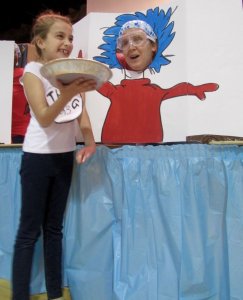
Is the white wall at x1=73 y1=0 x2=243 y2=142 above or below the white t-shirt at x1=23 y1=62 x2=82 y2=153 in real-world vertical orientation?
above

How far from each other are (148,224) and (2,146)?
53 cm

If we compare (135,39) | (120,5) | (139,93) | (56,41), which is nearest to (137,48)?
(135,39)

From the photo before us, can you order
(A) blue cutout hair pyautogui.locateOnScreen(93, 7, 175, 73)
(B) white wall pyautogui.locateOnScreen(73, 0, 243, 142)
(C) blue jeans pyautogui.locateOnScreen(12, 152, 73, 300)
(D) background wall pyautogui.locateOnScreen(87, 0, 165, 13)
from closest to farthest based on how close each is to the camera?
1. (C) blue jeans pyautogui.locateOnScreen(12, 152, 73, 300)
2. (B) white wall pyautogui.locateOnScreen(73, 0, 243, 142)
3. (A) blue cutout hair pyautogui.locateOnScreen(93, 7, 175, 73)
4. (D) background wall pyautogui.locateOnScreen(87, 0, 165, 13)

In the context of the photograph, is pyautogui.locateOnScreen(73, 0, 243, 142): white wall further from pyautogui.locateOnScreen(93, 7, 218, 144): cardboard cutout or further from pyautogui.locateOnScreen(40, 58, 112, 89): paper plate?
pyautogui.locateOnScreen(40, 58, 112, 89): paper plate

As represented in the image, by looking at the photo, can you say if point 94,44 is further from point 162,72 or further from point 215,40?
point 215,40

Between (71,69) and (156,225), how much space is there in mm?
498

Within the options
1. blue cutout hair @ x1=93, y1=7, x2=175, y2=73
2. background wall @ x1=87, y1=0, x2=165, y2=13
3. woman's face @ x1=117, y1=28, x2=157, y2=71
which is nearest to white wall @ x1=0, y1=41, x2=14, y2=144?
blue cutout hair @ x1=93, y1=7, x2=175, y2=73

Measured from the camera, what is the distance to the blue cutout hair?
1.36 m

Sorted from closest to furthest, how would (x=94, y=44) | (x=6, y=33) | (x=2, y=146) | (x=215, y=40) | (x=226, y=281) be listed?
(x=226, y=281)
(x=2, y=146)
(x=215, y=40)
(x=94, y=44)
(x=6, y=33)

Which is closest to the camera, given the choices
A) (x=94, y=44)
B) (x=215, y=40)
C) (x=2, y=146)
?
(x=2, y=146)

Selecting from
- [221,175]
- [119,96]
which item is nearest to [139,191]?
[221,175]

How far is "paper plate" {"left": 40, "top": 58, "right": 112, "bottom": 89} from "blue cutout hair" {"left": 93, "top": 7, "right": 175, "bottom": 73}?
522 millimetres

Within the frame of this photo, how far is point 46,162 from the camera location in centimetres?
96

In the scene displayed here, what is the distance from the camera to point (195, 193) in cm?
103
